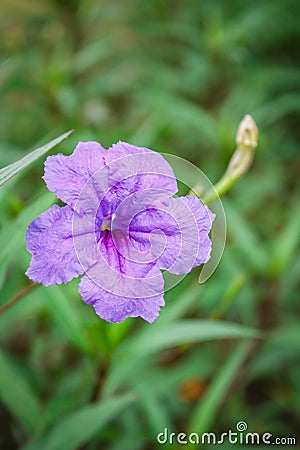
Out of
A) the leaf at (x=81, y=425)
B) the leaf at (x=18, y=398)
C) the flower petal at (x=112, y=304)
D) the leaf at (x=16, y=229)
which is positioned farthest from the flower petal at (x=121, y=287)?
the leaf at (x=18, y=398)

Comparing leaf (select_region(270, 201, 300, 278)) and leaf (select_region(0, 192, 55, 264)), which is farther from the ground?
leaf (select_region(0, 192, 55, 264))

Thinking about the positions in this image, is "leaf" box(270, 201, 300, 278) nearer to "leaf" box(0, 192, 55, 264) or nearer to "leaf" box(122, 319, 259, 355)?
"leaf" box(122, 319, 259, 355)

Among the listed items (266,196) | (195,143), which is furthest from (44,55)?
(266,196)

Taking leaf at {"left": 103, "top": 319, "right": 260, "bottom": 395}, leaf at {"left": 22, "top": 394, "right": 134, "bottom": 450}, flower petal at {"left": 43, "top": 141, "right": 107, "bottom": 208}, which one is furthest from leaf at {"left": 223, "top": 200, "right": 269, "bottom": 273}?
flower petal at {"left": 43, "top": 141, "right": 107, "bottom": 208}

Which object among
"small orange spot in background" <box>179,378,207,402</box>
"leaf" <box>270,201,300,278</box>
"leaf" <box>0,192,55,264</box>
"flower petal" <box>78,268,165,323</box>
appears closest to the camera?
"flower petal" <box>78,268,165,323</box>

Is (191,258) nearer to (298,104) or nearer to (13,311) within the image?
(13,311)
